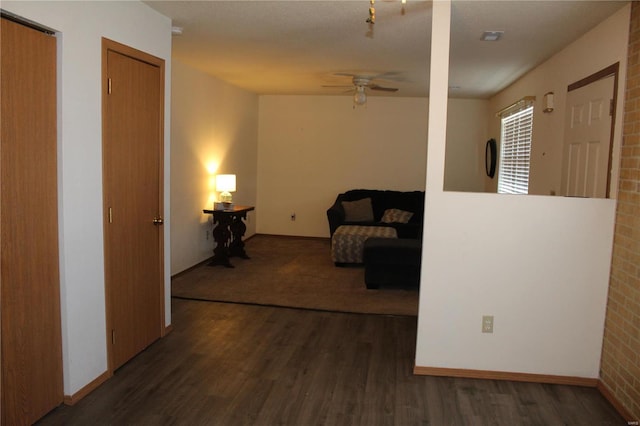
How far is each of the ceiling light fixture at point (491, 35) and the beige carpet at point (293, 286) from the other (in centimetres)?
241

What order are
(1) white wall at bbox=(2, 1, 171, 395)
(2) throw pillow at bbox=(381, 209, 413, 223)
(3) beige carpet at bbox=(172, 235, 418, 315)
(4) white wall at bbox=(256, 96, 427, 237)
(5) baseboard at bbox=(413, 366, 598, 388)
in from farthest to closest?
(4) white wall at bbox=(256, 96, 427, 237) < (2) throw pillow at bbox=(381, 209, 413, 223) < (3) beige carpet at bbox=(172, 235, 418, 315) < (5) baseboard at bbox=(413, 366, 598, 388) < (1) white wall at bbox=(2, 1, 171, 395)

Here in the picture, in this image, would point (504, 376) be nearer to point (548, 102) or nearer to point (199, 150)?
point (548, 102)

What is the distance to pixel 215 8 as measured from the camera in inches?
133

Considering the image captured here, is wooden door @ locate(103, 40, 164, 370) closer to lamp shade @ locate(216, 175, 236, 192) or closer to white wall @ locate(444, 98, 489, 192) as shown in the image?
lamp shade @ locate(216, 175, 236, 192)

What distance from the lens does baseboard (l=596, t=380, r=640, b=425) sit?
266cm

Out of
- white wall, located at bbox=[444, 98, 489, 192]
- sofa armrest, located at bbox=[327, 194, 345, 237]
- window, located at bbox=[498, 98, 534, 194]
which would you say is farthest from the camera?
white wall, located at bbox=[444, 98, 489, 192]

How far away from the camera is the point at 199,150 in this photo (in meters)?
6.06

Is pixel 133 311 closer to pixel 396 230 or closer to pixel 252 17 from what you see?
pixel 252 17

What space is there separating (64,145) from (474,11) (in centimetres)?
262

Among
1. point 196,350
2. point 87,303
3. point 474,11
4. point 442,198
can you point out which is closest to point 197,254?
point 196,350

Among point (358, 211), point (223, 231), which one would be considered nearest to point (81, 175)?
point (223, 231)

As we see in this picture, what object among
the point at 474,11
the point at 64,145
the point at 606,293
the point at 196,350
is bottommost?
the point at 196,350

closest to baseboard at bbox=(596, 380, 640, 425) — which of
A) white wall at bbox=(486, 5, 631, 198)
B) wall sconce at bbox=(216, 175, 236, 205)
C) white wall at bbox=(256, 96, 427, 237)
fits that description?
white wall at bbox=(486, 5, 631, 198)

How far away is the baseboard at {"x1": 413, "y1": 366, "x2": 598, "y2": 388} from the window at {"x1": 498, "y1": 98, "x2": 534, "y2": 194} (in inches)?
96.5
